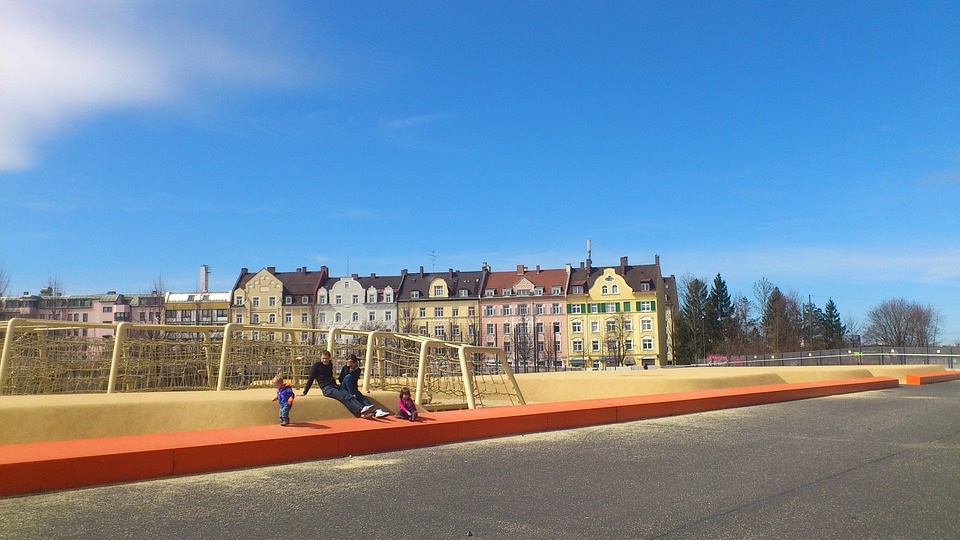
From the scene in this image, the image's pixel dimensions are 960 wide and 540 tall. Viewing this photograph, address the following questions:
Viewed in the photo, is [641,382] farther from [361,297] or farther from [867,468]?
[361,297]

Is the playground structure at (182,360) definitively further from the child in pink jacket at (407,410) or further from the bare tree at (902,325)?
the bare tree at (902,325)

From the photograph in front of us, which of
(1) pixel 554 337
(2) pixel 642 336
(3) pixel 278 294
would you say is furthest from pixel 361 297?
(2) pixel 642 336

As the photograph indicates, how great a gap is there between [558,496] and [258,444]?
406 cm

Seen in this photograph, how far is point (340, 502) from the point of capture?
7188 mm

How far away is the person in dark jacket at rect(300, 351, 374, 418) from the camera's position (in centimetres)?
1239

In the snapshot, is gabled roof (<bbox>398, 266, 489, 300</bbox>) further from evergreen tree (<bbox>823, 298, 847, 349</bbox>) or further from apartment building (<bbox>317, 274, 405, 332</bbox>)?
evergreen tree (<bbox>823, 298, 847, 349</bbox>)

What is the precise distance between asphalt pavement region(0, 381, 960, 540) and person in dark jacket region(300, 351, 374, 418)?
6.55ft

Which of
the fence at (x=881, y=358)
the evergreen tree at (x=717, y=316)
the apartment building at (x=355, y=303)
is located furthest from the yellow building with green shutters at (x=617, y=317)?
the fence at (x=881, y=358)

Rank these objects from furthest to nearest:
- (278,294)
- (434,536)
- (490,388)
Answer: (278,294) < (490,388) < (434,536)

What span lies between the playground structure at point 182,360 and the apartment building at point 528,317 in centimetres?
6630

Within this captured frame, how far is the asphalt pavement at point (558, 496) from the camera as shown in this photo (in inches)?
243

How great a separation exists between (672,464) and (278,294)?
83.4m

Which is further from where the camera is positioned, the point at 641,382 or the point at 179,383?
the point at 641,382

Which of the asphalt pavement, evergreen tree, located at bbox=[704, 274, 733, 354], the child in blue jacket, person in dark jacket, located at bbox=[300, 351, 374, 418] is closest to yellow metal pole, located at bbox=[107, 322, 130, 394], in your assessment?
person in dark jacket, located at bbox=[300, 351, 374, 418]
